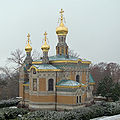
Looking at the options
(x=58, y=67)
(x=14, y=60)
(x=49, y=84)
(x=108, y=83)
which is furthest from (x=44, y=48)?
(x=14, y=60)

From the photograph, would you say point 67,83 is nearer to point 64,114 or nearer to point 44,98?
point 44,98

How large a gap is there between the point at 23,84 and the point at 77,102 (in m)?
7.49

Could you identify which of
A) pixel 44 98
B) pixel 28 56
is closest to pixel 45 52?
pixel 28 56

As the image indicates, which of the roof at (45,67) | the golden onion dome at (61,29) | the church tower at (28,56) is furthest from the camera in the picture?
the church tower at (28,56)

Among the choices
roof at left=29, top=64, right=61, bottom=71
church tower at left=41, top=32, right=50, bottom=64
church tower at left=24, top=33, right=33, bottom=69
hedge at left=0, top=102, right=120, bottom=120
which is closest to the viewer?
hedge at left=0, top=102, right=120, bottom=120

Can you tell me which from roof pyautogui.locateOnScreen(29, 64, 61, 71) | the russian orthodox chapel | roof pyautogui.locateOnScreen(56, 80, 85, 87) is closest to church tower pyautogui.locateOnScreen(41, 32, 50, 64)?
the russian orthodox chapel

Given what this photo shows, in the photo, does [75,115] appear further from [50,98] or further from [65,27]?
[65,27]

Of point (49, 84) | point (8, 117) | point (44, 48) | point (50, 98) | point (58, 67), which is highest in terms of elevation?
point (44, 48)

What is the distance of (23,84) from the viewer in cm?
2530

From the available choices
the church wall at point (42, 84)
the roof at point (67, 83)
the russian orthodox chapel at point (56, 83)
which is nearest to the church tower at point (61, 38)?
the russian orthodox chapel at point (56, 83)

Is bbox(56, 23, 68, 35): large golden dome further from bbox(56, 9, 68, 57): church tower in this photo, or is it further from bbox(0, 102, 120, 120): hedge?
bbox(0, 102, 120, 120): hedge

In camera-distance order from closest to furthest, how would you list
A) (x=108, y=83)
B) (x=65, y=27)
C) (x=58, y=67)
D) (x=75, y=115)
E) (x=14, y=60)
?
(x=75, y=115) < (x=58, y=67) < (x=65, y=27) < (x=108, y=83) < (x=14, y=60)

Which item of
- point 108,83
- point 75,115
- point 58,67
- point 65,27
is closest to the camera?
point 75,115

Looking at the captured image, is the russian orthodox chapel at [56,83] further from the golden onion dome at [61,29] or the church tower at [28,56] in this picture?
the church tower at [28,56]
